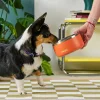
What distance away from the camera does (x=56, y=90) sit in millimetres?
1805

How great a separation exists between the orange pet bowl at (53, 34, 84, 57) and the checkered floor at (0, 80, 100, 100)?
0.27 m

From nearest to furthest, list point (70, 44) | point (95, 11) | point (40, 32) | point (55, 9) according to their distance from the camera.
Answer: point (95, 11), point (70, 44), point (40, 32), point (55, 9)

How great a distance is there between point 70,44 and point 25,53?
31 centimetres

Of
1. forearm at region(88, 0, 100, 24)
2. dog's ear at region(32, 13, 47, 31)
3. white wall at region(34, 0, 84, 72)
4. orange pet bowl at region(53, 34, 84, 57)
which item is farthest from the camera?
white wall at region(34, 0, 84, 72)

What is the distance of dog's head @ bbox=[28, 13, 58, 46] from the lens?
5.36 ft

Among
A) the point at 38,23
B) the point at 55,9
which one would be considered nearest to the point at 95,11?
the point at 38,23

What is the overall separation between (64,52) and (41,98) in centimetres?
29

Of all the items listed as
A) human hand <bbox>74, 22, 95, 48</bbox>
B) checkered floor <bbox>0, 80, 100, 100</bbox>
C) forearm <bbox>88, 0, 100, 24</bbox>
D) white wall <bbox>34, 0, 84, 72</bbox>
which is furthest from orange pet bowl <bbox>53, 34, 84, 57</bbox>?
white wall <bbox>34, 0, 84, 72</bbox>

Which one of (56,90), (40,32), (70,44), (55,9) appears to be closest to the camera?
(70,44)

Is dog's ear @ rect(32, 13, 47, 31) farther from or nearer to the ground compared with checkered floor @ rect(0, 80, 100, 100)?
farther from the ground

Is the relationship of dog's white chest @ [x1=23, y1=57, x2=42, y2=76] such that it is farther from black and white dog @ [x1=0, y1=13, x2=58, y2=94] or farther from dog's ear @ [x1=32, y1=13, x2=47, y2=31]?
dog's ear @ [x1=32, y1=13, x2=47, y2=31]

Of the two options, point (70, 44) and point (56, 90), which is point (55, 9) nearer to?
point (56, 90)

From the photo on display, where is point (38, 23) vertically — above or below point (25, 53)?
above

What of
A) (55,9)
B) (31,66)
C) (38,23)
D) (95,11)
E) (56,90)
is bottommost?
(56,90)
